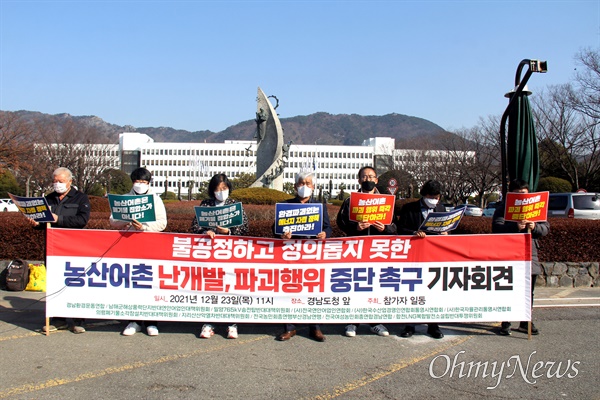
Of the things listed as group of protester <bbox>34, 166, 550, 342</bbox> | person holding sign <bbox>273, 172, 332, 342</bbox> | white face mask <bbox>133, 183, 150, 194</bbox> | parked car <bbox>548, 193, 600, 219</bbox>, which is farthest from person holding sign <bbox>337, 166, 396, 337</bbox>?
parked car <bbox>548, 193, 600, 219</bbox>

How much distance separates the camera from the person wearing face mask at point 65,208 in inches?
253

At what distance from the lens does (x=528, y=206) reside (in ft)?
20.0

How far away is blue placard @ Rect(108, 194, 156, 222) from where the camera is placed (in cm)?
597

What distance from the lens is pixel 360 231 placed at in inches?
253

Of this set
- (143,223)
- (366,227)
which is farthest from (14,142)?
(366,227)

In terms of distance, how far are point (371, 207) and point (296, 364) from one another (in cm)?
195

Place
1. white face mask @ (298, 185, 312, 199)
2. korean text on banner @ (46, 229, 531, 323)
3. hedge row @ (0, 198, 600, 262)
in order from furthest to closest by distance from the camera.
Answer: hedge row @ (0, 198, 600, 262), white face mask @ (298, 185, 312, 199), korean text on banner @ (46, 229, 531, 323)

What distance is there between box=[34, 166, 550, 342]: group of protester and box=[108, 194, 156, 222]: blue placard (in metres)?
0.12

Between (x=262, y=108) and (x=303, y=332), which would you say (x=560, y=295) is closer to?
(x=303, y=332)

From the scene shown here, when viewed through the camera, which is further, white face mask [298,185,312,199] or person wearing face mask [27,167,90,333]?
person wearing face mask [27,167,90,333]

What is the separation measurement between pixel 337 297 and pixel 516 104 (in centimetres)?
616

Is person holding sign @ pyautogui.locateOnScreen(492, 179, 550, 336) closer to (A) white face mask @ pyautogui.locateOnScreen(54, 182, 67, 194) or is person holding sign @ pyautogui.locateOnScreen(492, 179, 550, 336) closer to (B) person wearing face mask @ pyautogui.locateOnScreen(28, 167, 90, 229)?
(B) person wearing face mask @ pyautogui.locateOnScreen(28, 167, 90, 229)

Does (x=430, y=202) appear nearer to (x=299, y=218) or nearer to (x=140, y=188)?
(x=299, y=218)

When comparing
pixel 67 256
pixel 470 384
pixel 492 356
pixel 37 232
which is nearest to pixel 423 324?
pixel 492 356
